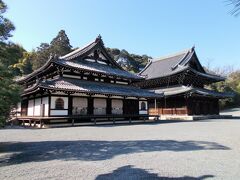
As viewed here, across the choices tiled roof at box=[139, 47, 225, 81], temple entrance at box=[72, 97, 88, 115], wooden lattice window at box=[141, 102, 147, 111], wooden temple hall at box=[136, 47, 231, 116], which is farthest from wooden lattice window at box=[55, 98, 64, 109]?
tiled roof at box=[139, 47, 225, 81]

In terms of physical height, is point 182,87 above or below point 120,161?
above

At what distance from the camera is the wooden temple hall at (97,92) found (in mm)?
22500

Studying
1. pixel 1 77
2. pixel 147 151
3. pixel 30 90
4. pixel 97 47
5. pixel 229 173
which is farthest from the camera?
pixel 97 47

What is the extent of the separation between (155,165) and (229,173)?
6.59 feet

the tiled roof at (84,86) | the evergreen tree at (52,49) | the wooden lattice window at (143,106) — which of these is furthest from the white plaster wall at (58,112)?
the evergreen tree at (52,49)

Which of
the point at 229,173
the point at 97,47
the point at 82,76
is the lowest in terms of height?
the point at 229,173

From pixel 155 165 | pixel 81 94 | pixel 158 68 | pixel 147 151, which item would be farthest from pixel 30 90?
pixel 158 68

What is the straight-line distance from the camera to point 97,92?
23.2m

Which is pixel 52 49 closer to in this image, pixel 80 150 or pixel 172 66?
pixel 172 66

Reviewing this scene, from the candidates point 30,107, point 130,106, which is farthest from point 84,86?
point 130,106

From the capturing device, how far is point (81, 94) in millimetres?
24203

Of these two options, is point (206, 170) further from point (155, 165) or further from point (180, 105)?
point (180, 105)

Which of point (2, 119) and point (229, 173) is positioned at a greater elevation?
point (2, 119)

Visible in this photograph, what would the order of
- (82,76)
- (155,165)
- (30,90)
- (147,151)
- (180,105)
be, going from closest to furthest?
(155,165) < (147,151) < (30,90) < (82,76) < (180,105)
